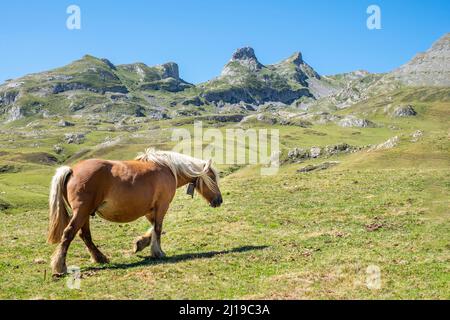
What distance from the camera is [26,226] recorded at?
27.2 m

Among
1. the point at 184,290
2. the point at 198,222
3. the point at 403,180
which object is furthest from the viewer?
the point at 403,180

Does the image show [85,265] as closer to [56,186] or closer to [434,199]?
[56,186]

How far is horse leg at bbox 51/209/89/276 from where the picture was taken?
1483 centimetres

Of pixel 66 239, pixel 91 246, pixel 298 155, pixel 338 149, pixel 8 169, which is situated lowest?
pixel 8 169

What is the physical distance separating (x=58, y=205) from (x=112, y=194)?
192cm

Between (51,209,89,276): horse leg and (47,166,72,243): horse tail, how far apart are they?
1.75ft

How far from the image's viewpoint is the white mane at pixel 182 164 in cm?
1872

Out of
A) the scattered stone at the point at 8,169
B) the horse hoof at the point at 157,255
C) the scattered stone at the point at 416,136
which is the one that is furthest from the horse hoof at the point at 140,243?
the scattered stone at the point at 8,169

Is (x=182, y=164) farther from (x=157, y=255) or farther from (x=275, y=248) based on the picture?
(x=275, y=248)

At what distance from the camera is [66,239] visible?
15.5 m

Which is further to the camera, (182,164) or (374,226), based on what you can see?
(374,226)

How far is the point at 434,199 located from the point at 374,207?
4.47m

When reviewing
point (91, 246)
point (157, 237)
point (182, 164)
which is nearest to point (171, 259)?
point (157, 237)
